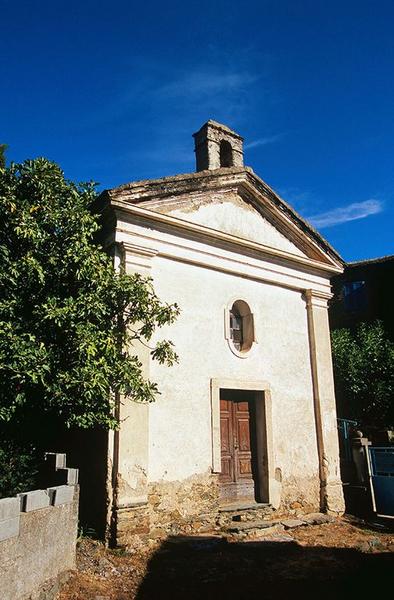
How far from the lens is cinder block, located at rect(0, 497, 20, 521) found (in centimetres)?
448

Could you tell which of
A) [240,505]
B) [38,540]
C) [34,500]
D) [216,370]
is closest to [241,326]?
[216,370]

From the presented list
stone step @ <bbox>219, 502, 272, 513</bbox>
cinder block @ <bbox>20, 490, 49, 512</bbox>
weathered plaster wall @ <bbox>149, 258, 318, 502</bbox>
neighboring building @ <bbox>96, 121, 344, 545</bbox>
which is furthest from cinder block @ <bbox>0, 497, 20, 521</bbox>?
stone step @ <bbox>219, 502, 272, 513</bbox>

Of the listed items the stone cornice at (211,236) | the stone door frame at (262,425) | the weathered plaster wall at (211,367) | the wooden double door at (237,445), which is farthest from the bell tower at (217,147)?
the wooden double door at (237,445)

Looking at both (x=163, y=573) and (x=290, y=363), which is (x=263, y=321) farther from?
(x=163, y=573)

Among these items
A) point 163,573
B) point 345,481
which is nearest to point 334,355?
point 345,481

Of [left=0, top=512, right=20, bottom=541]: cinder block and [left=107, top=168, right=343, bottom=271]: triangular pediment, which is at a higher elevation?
[left=107, top=168, right=343, bottom=271]: triangular pediment

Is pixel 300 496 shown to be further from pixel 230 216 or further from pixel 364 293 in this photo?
pixel 364 293

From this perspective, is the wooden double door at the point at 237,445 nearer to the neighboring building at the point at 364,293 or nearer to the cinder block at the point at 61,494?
the cinder block at the point at 61,494

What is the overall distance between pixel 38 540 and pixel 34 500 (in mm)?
437

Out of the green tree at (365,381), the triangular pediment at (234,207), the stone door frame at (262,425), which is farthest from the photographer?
the green tree at (365,381)

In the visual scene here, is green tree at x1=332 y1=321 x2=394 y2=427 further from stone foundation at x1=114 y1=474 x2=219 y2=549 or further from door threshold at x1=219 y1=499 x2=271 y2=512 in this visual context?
stone foundation at x1=114 y1=474 x2=219 y2=549

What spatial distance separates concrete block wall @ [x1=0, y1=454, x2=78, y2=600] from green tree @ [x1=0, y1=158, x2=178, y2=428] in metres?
1.13

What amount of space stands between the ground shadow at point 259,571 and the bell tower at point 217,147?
26.0 feet

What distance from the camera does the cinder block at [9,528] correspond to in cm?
443
